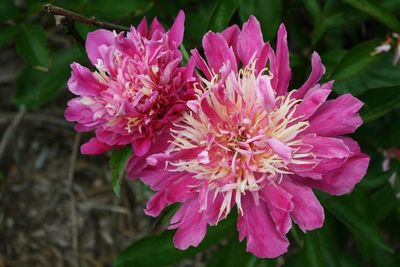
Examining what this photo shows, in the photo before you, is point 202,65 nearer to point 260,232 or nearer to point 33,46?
point 260,232

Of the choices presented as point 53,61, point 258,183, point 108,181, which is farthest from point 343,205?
point 108,181

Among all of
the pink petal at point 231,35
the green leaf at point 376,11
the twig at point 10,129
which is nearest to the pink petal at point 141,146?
the pink petal at point 231,35

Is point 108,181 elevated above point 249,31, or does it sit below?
below

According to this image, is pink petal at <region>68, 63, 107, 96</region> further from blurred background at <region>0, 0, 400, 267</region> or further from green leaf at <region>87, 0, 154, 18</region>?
green leaf at <region>87, 0, 154, 18</region>

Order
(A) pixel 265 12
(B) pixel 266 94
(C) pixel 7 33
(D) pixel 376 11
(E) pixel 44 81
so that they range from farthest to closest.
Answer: (E) pixel 44 81 < (C) pixel 7 33 < (A) pixel 265 12 < (D) pixel 376 11 < (B) pixel 266 94

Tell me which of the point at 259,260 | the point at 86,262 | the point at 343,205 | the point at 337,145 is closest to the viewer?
the point at 337,145

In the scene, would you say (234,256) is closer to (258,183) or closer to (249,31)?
(258,183)

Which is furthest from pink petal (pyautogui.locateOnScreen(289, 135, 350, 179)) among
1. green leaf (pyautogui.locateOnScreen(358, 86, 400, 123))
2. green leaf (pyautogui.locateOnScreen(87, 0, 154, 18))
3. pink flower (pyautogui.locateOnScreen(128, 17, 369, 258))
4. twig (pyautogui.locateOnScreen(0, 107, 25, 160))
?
twig (pyautogui.locateOnScreen(0, 107, 25, 160))

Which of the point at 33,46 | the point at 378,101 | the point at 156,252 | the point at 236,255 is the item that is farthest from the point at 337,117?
the point at 33,46
